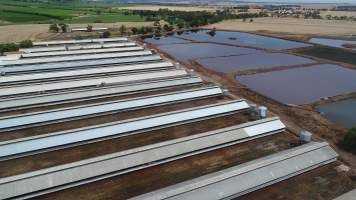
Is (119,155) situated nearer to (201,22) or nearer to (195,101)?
(195,101)

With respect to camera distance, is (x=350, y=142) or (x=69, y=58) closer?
(x=350, y=142)

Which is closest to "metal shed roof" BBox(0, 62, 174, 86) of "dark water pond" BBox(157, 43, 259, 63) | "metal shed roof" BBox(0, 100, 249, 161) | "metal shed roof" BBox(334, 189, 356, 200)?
"dark water pond" BBox(157, 43, 259, 63)

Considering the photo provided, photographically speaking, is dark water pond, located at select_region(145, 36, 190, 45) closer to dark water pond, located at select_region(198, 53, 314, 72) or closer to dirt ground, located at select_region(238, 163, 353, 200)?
dark water pond, located at select_region(198, 53, 314, 72)

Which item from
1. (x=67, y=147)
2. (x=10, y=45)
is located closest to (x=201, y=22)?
(x=10, y=45)

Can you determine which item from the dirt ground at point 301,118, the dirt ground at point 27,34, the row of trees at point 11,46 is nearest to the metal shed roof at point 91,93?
the dirt ground at point 301,118

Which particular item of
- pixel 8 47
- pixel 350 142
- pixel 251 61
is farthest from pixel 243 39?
pixel 350 142

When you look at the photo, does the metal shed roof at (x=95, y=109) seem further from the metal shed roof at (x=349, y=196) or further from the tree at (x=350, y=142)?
the metal shed roof at (x=349, y=196)

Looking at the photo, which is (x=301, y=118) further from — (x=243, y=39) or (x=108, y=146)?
(x=243, y=39)
